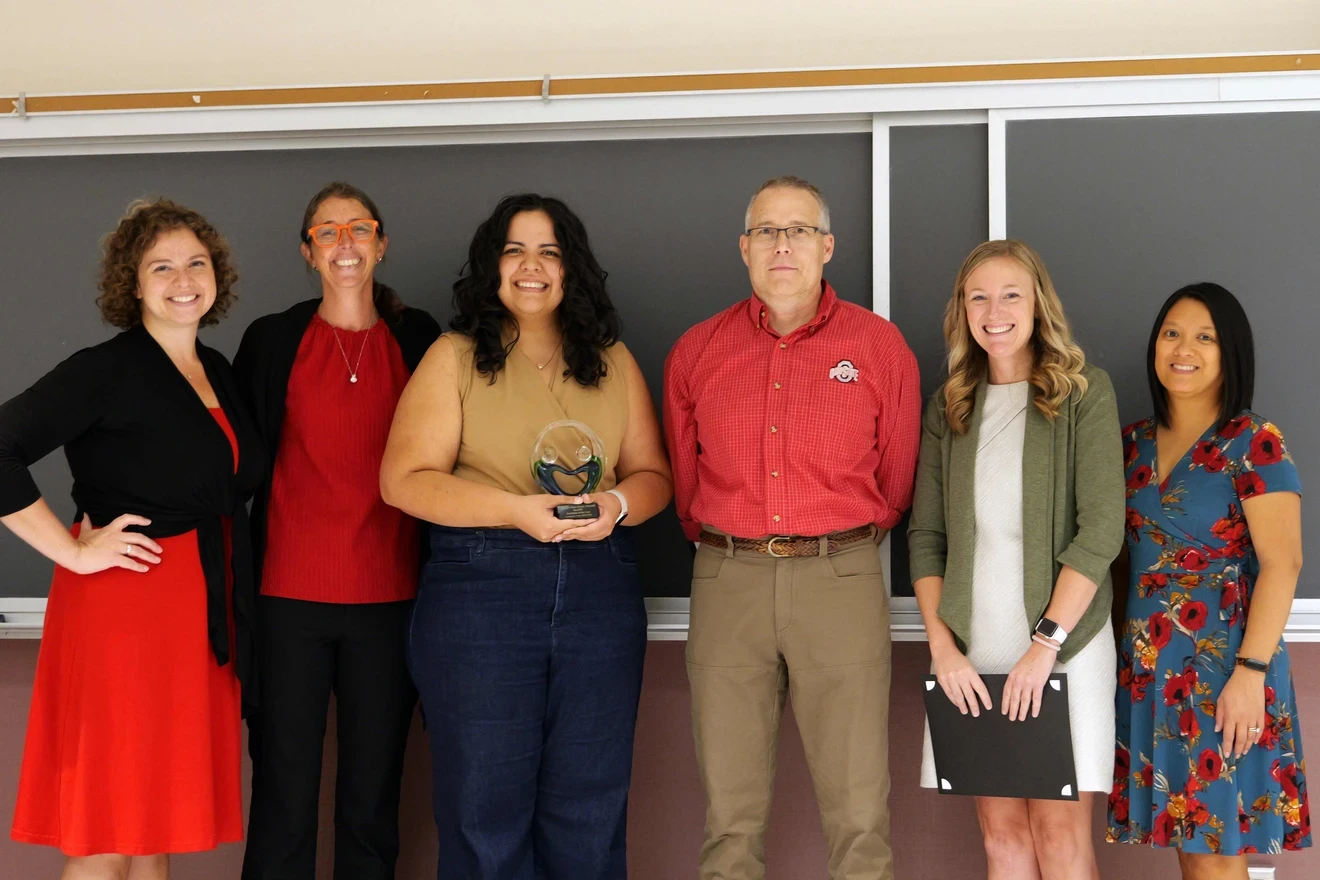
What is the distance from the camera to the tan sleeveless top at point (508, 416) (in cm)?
217

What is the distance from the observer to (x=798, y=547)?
2.15 m

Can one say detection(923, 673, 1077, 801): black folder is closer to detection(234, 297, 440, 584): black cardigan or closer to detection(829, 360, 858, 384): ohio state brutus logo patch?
detection(829, 360, 858, 384): ohio state brutus logo patch

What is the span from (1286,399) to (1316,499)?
0.25 m

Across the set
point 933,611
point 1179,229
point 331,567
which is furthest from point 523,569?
point 1179,229

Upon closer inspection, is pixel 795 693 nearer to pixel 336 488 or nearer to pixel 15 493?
pixel 336 488

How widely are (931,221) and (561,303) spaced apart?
Result: 96cm

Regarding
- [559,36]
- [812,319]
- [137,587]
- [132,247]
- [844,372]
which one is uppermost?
[559,36]

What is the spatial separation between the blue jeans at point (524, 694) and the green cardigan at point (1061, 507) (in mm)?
701

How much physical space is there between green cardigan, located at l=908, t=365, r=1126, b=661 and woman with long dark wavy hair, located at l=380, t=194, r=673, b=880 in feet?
2.13

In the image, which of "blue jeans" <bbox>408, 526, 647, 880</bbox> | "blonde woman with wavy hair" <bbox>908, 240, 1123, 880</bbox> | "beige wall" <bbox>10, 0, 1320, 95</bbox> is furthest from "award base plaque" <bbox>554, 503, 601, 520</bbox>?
"beige wall" <bbox>10, 0, 1320, 95</bbox>

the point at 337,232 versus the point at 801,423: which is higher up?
the point at 337,232

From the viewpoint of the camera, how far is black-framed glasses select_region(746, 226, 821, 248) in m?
2.17

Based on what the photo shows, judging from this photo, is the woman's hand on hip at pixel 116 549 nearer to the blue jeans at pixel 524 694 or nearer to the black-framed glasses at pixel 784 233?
the blue jeans at pixel 524 694

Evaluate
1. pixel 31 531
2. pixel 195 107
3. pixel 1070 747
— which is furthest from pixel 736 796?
pixel 195 107
